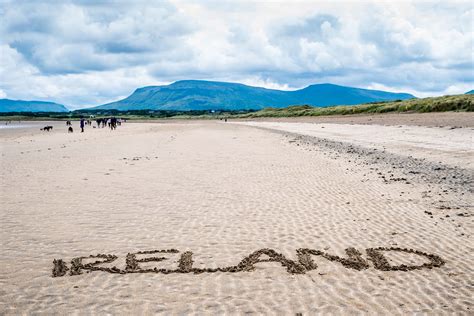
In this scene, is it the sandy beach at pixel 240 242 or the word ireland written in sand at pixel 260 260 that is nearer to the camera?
the sandy beach at pixel 240 242

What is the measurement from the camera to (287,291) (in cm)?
573

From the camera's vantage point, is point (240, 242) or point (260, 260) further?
point (240, 242)

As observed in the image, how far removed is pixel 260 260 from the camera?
693cm

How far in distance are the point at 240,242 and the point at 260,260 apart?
1.02 meters

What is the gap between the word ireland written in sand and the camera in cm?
647

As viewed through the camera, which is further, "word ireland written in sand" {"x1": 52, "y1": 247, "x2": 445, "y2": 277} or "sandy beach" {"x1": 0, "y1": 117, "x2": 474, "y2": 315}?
"word ireland written in sand" {"x1": 52, "y1": 247, "x2": 445, "y2": 277}

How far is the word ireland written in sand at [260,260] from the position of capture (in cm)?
647

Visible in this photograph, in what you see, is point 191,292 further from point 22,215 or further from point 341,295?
point 22,215

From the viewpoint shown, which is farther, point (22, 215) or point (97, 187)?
point (97, 187)

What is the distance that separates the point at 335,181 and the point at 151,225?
25.4ft

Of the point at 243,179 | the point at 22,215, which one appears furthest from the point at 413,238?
the point at 22,215

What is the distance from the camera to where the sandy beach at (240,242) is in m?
5.49

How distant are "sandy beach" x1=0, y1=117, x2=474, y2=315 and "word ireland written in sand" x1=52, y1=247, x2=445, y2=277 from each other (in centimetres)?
3

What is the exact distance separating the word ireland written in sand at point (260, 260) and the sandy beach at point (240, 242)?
0.03 meters
